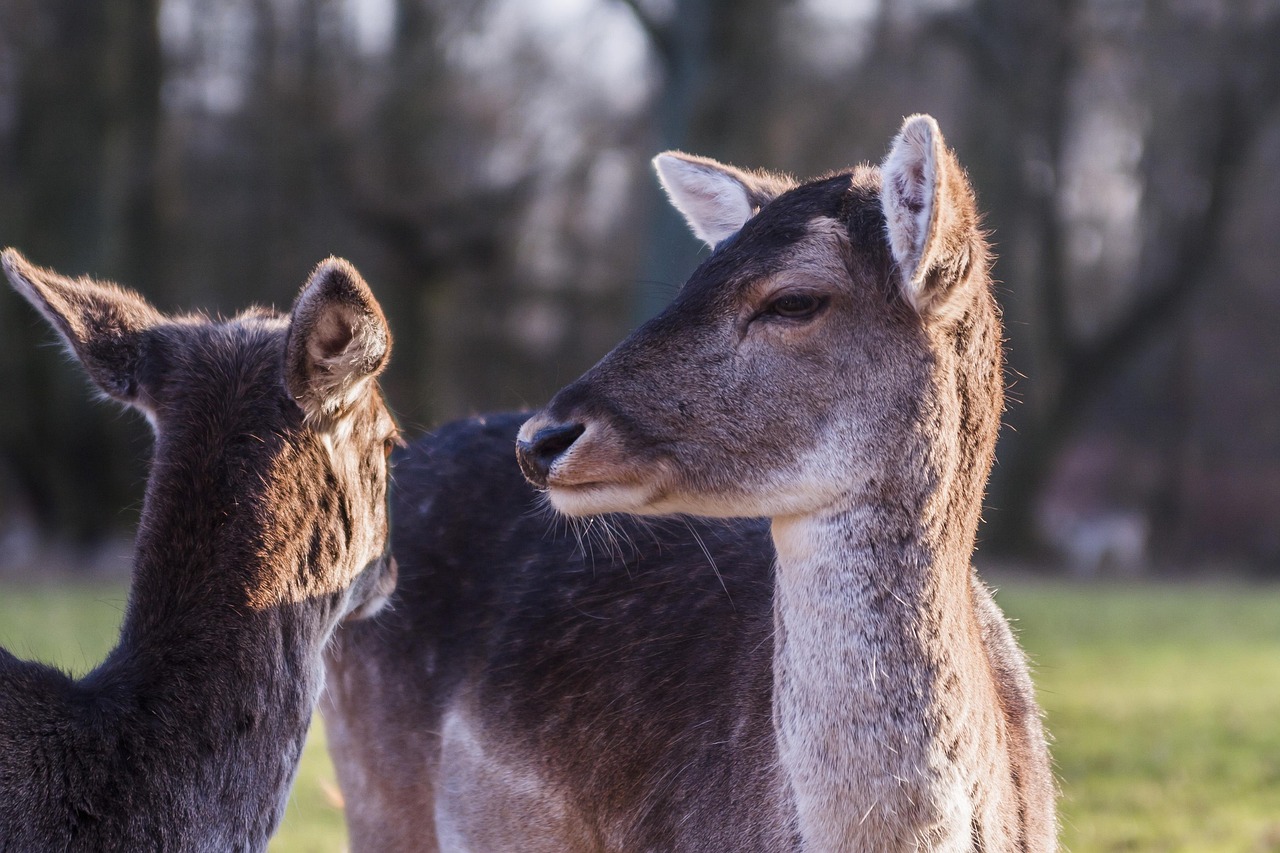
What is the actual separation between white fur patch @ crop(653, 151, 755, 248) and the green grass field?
97.1 inches

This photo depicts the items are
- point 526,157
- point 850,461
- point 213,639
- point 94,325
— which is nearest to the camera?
point 213,639

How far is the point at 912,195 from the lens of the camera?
127 inches

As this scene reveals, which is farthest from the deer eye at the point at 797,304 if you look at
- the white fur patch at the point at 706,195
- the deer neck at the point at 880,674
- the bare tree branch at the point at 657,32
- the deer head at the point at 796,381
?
the bare tree branch at the point at 657,32

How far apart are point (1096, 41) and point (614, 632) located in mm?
20676

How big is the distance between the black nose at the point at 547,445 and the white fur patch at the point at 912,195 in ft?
2.90

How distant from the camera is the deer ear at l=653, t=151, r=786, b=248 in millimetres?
3980

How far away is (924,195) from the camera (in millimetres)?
3193

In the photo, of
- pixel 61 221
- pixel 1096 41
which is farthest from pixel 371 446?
pixel 1096 41

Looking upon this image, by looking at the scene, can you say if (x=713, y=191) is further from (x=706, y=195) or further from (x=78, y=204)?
(x=78, y=204)

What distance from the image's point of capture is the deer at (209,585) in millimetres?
2953

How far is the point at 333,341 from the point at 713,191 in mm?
1399

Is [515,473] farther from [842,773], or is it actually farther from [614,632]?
[842,773]

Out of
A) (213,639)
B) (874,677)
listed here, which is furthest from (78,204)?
(874,677)

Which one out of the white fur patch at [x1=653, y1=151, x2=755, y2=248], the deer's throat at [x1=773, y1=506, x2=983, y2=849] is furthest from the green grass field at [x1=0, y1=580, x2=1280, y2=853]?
the white fur patch at [x1=653, y1=151, x2=755, y2=248]
